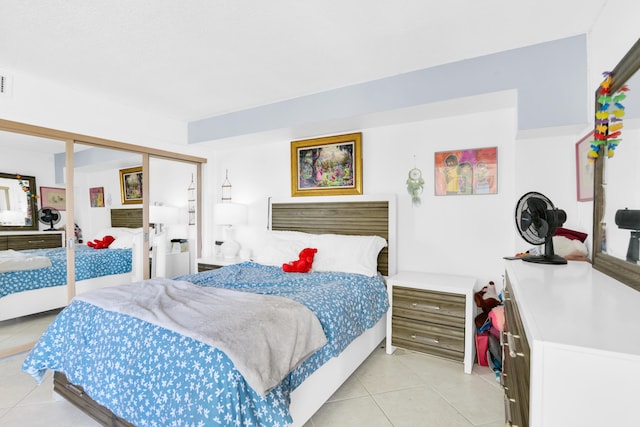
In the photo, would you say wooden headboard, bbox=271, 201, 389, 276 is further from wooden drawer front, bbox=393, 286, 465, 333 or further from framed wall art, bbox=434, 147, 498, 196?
framed wall art, bbox=434, 147, 498, 196

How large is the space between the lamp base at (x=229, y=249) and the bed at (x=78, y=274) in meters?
0.97

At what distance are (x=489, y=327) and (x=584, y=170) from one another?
53.9 inches

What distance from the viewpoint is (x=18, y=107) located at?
272 cm

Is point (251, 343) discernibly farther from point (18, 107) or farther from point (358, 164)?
point (18, 107)

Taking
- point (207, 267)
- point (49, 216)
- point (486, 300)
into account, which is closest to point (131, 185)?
point (49, 216)

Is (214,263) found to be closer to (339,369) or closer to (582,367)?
(339,369)

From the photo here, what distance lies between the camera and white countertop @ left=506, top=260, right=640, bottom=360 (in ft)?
2.41

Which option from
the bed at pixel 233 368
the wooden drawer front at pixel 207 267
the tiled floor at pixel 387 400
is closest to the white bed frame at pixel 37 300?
the tiled floor at pixel 387 400

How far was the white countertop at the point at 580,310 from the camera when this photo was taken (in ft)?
2.41

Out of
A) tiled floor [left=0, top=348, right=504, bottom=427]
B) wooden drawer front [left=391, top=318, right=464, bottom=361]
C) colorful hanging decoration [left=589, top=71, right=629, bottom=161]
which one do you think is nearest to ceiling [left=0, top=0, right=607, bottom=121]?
colorful hanging decoration [left=589, top=71, right=629, bottom=161]

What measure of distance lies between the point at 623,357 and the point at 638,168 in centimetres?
102

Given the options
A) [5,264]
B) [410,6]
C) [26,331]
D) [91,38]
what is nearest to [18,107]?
[91,38]

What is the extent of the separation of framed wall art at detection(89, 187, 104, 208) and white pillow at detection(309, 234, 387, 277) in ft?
7.86

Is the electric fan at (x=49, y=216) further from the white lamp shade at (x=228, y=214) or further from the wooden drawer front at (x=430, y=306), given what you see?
the wooden drawer front at (x=430, y=306)
